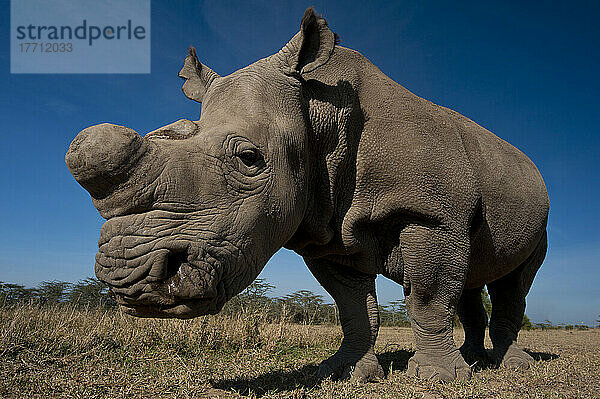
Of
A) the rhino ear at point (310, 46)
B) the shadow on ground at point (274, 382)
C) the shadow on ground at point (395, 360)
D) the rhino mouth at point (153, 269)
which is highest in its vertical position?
the rhino ear at point (310, 46)

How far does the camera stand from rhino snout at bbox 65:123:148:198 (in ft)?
7.83

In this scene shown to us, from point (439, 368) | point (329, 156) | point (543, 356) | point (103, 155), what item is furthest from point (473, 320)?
point (103, 155)

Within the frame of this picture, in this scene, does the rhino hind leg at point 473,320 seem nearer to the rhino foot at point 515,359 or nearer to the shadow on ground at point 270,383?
the rhino foot at point 515,359

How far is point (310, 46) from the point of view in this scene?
3.55 metres

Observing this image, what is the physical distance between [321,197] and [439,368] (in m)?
1.68

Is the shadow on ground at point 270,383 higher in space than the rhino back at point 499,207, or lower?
lower

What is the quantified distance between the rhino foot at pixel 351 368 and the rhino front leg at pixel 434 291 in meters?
0.31

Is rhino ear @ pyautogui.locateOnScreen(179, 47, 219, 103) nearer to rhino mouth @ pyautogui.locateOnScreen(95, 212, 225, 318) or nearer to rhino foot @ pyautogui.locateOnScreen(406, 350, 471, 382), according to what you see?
rhino mouth @ pyautogui.locateOnScreen(95, 212, 225, 318)

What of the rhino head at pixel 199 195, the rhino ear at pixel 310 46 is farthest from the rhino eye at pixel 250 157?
the rhino ear at pixel 310 46

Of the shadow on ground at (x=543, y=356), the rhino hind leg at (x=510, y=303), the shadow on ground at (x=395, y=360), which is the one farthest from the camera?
the shadow on ground at (x=543, y=356)

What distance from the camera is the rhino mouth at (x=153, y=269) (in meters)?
2.45

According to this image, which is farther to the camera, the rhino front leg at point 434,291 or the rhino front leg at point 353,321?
the rhino front leg at point 353,321

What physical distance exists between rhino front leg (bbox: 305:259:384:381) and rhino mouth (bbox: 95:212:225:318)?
1.86 meters

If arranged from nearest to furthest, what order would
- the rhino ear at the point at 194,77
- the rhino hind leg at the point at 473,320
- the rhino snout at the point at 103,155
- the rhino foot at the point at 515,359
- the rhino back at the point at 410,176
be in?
the rhino snout at the point at 103,155, the rhino back at the point at 410,176, the rhino ear at the point at 194,77, the rhino foot at the point at 515,359, the rhino hind leg at the point at 473,320
